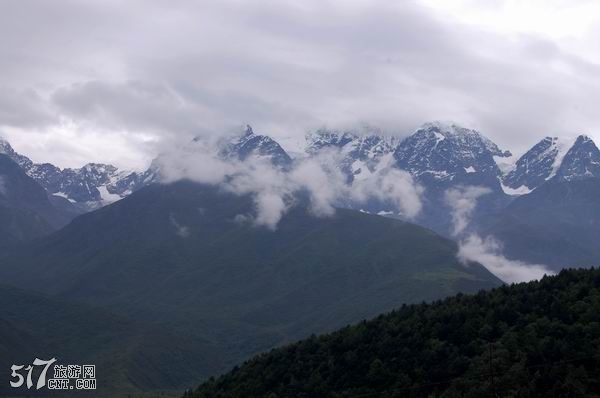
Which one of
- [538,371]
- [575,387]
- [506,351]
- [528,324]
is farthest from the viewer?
[528,324]

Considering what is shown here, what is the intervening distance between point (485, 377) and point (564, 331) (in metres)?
23.7

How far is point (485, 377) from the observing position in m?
174

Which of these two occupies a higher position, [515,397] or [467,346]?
[467,346]

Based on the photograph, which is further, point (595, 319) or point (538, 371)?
point (595, 319)

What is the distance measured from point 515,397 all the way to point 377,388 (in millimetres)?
42177

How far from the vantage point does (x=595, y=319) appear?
621ft

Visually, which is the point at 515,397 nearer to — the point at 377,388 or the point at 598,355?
the point at 598,355

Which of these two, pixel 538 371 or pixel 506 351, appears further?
pixel 506 351

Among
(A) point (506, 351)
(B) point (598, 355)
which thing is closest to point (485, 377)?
(A) point (506, 351)

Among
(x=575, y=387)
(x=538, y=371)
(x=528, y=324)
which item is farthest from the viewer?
(x=528, y=324)

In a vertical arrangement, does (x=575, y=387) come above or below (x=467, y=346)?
below

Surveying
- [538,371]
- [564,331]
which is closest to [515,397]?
[538,371]

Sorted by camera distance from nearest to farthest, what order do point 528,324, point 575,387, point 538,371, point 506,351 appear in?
point 575,387, point 538,371, point 506,351, point 528,324

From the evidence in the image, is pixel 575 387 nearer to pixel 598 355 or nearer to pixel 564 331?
pixel 598 355
